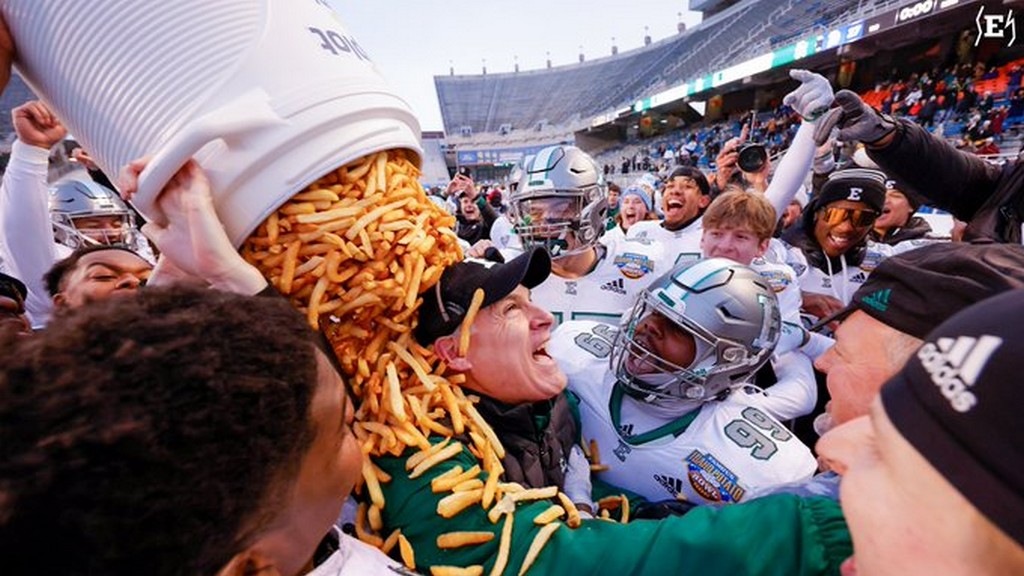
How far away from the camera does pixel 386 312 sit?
1143 millimetres

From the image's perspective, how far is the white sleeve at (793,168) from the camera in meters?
3.48

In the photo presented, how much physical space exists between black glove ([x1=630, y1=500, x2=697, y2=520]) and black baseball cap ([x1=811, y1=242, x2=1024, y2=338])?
0.87 metres

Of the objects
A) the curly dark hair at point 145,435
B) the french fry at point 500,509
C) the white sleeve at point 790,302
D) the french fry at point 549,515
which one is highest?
the curly dark hair at point 145,435

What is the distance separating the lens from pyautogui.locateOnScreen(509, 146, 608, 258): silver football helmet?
308cm

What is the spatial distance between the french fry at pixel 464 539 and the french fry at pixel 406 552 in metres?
0.07

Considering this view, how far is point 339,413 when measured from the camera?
83cm

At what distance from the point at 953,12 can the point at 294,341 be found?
19349 mm

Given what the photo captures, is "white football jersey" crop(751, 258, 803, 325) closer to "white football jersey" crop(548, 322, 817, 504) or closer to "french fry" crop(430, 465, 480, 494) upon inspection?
"white football jersey" crop(548, 322, 817, 504)

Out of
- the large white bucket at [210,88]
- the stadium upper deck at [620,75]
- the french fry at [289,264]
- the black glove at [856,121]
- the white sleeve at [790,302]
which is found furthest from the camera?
the stadium upper deck at [620,75]

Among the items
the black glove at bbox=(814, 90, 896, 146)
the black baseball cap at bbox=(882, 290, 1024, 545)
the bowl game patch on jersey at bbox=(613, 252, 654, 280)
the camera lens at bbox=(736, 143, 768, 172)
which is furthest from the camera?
the camera lens at bbox=(736, 143, 768, 172)

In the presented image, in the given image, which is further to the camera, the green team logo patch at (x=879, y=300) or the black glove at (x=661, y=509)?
the black glove at (x=661, y=509)

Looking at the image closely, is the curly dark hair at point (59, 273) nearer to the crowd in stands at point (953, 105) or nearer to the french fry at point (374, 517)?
the french fry at point (374, 517)
